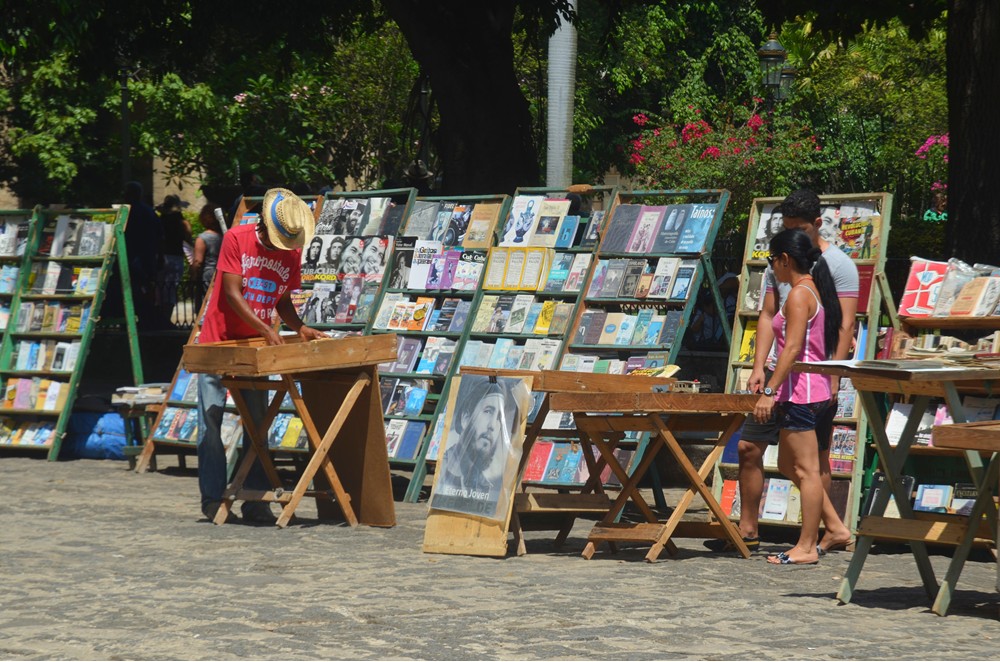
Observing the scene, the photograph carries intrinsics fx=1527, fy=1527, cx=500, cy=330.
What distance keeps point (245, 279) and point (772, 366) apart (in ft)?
11.1

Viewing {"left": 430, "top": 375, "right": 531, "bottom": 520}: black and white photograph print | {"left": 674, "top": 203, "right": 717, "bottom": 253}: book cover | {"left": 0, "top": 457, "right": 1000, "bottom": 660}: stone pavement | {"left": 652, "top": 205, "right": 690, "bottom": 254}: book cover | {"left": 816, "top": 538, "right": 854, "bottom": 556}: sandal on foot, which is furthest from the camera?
{"left": 652, "top": 205, "right": 690, "bottom": 254}: book cover

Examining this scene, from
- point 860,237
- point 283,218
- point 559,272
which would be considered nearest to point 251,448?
point 283,218

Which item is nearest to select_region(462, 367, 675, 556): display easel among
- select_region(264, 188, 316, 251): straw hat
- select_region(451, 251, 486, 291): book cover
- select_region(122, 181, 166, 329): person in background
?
select_region(264, 188, 316, 251): straw hat

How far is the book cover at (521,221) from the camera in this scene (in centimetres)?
1147

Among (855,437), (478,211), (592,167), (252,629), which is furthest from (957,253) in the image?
(592,167)

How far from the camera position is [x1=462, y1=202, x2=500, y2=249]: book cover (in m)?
11.6

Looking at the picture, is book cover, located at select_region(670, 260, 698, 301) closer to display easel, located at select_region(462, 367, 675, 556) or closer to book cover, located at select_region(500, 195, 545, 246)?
book cover, located at select_region(500, 195, 545, 246)

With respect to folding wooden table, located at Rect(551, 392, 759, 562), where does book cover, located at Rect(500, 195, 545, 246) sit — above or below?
above

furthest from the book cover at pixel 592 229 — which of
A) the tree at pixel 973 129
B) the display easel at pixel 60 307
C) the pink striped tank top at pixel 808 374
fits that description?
the display easel at pixel 60 307

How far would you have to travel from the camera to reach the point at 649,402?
8.23m

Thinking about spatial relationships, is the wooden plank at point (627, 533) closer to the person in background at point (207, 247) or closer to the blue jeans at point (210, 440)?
the blue jeans at point (210, 440)

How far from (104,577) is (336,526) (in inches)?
85.2

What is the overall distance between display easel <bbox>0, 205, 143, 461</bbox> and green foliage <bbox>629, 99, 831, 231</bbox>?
46.7 feet

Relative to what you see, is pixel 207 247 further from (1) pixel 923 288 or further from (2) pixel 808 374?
(2) pixel 808 374
